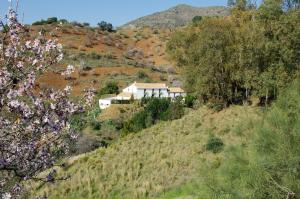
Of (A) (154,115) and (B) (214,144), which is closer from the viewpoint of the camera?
(B) (214,144)

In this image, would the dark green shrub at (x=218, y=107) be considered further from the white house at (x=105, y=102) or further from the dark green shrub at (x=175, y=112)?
the white house at (x=105, y=102)

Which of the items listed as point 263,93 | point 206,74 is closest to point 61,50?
point 263,93

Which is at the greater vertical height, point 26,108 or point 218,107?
point 26,108

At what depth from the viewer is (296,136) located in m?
11.4

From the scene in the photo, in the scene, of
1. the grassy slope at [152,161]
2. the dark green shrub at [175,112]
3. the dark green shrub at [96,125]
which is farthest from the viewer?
the dark green shrub at [96,125]

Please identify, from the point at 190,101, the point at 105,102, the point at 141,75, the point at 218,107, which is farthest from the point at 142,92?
the point at 218,107

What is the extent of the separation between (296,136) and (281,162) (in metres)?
0.69

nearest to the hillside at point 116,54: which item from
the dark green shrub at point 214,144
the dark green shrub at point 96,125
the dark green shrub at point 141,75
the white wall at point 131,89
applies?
the dark green shrub at point 141,75

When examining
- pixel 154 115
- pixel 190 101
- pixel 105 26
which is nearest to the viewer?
pixel 154 115

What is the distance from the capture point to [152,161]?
31.8 metres

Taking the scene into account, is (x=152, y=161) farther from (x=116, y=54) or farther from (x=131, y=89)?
(x=116, y=54)

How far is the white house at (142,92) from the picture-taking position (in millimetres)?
67125

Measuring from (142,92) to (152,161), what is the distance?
37.9 metres

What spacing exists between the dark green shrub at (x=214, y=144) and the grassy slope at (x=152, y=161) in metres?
0.41
